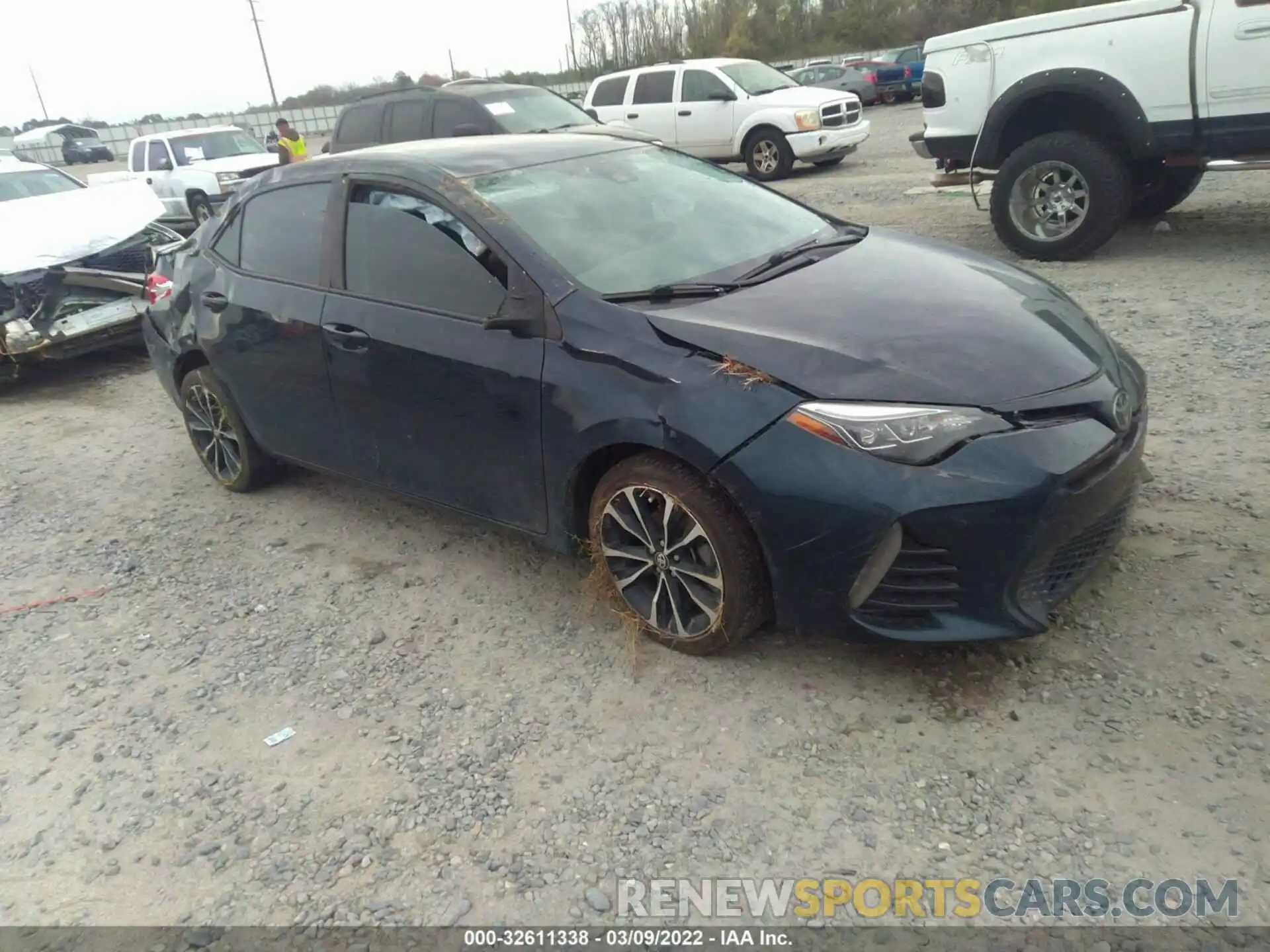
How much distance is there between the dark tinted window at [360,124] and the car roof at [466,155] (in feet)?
25.4

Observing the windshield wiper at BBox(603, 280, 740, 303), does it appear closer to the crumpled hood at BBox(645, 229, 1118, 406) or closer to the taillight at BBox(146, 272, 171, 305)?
the crumpled hood at BBox(645, 229, 1118, 406)

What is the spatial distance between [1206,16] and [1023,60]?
3.97 ft

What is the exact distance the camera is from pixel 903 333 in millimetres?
2963

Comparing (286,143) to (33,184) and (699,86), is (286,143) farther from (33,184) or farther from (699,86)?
(699,86)

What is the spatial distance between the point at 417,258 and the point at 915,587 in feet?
7.56

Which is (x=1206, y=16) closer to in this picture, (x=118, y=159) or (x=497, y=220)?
(x=497, y=220)

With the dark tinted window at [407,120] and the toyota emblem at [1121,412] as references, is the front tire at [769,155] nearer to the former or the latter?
the dark tinted window at [407,120]

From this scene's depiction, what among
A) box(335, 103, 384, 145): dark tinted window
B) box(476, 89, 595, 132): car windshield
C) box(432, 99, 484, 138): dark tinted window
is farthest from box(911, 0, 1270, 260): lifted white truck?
box(335, 103, 384, 145): dark tinted window

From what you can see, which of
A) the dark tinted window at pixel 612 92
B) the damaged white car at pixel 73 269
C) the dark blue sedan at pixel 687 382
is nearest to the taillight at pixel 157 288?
the dark blue sedan at pixel 687 382

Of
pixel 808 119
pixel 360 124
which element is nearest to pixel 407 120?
pixel 360 124

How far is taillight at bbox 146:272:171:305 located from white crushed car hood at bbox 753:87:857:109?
10980mm

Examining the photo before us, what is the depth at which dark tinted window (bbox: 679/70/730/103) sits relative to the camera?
1449cm

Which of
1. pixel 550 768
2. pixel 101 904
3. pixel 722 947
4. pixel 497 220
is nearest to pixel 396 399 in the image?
pixel 497 220

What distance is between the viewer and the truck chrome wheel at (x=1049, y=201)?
23.7 feet
